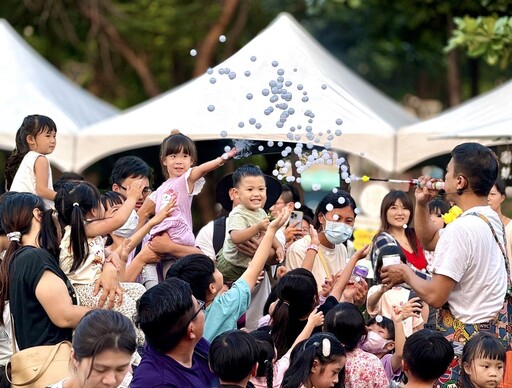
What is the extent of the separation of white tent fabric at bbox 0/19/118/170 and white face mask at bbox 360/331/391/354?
6.03 metres

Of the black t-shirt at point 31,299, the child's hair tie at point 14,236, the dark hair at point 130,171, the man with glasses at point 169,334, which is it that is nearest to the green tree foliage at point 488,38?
the dark hair at point 130,171

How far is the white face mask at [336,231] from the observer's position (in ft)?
23.7

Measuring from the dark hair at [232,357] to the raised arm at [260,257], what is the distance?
0.85m

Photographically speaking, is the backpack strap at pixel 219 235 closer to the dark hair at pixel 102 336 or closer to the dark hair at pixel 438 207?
the dark hair at pixel 438 207

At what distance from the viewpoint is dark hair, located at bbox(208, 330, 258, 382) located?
4918 millimetres

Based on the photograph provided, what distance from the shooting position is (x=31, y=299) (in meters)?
5.40

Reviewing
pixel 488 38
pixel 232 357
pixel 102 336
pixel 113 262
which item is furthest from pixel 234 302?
pixel 488 38

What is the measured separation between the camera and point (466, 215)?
5.53 meters

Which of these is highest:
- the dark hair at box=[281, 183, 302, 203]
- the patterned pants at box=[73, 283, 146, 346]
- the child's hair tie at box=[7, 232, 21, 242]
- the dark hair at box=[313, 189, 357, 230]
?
the child's hair tie at box=[7, 232, 21, 242]

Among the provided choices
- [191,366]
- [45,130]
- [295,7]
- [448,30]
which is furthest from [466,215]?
[295,7]

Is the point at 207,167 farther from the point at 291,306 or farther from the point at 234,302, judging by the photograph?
the point at 234,302

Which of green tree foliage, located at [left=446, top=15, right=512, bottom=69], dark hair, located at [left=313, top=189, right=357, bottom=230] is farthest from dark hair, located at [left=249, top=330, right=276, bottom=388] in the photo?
green tree foliage, located at [left=446, top=15, right=512, bottom=69]

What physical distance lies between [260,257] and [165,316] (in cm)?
120

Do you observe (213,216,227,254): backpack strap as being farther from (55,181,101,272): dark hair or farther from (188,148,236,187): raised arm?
(55,181,101,272): dark hair
